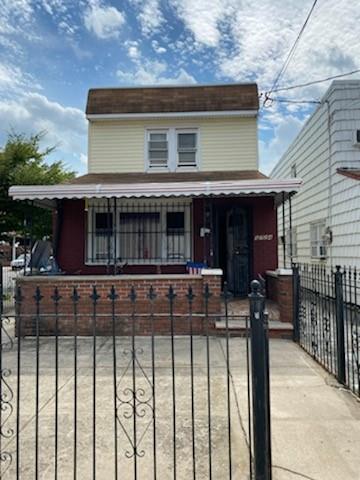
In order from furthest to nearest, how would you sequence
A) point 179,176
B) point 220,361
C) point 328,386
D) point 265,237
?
1. point 179,176
2. point 265,237
3. point 220,361
4. point 328,386

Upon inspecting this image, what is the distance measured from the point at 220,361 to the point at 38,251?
5.47m

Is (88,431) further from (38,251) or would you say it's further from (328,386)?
(38,251)

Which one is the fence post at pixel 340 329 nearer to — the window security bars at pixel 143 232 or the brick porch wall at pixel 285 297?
the brick porch wall at pixel 285 297

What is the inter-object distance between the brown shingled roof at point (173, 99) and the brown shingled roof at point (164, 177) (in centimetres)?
210

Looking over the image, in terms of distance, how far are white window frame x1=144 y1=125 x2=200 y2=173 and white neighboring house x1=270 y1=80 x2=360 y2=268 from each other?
12.6 ft

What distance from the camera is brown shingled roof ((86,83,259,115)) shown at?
1167 cm

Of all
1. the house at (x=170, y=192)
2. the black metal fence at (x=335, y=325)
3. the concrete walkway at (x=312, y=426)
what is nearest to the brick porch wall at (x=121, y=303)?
the house at (x=170, y=192)

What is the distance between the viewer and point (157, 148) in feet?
39.1

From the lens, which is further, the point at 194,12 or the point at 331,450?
the point at 194,12

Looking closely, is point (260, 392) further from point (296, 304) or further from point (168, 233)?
point (168, 233)

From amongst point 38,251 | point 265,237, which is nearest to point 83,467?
point 38,251

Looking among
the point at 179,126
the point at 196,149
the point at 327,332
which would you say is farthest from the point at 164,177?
the point at 327,332

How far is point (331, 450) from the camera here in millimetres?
3057

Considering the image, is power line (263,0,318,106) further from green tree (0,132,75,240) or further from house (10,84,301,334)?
green tree (0,132,75,240)
